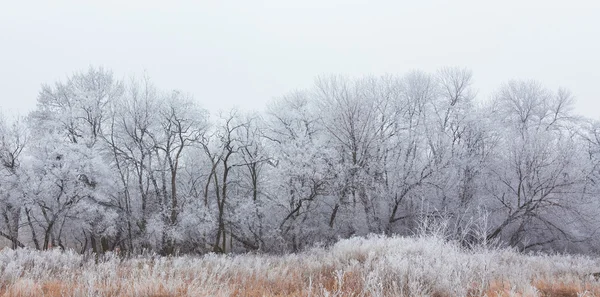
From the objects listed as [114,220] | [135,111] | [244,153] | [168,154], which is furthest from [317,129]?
[114,220]

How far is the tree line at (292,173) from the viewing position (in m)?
21.5

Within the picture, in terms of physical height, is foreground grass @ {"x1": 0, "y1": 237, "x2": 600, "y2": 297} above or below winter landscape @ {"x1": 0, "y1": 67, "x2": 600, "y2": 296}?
below

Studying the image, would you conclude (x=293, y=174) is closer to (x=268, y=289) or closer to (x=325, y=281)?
(x=325, y=281)

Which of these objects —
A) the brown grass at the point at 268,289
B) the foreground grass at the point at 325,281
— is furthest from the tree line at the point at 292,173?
the brown grass at the point at 268,289

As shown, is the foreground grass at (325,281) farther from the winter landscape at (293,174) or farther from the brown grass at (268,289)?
the winter landscape at (293,174)

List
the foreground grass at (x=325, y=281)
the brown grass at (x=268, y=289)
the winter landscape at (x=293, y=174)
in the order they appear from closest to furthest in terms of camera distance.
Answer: the brown grass at (x=268, y=289), the foreground grass at (x=325, y=281), the winter landscape at (x=293, y=174)

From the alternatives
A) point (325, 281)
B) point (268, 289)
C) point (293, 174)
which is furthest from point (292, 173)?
point (268, 289)

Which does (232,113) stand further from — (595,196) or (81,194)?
(595,196)

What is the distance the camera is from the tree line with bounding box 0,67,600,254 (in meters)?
21.5

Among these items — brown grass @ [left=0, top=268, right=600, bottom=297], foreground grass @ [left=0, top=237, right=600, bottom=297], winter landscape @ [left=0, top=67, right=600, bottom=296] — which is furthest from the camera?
winter landscape @ [left=0, top=67, right=600, bottom=296]

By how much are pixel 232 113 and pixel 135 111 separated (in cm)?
606

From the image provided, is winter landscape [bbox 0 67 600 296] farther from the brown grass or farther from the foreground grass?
the brown grass

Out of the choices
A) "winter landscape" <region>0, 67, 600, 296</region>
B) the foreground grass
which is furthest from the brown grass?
"winter landscape" <region>0, 67, 600, 296</region>

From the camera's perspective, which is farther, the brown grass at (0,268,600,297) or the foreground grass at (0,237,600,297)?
the foreground grass at (0,237,600,297)
